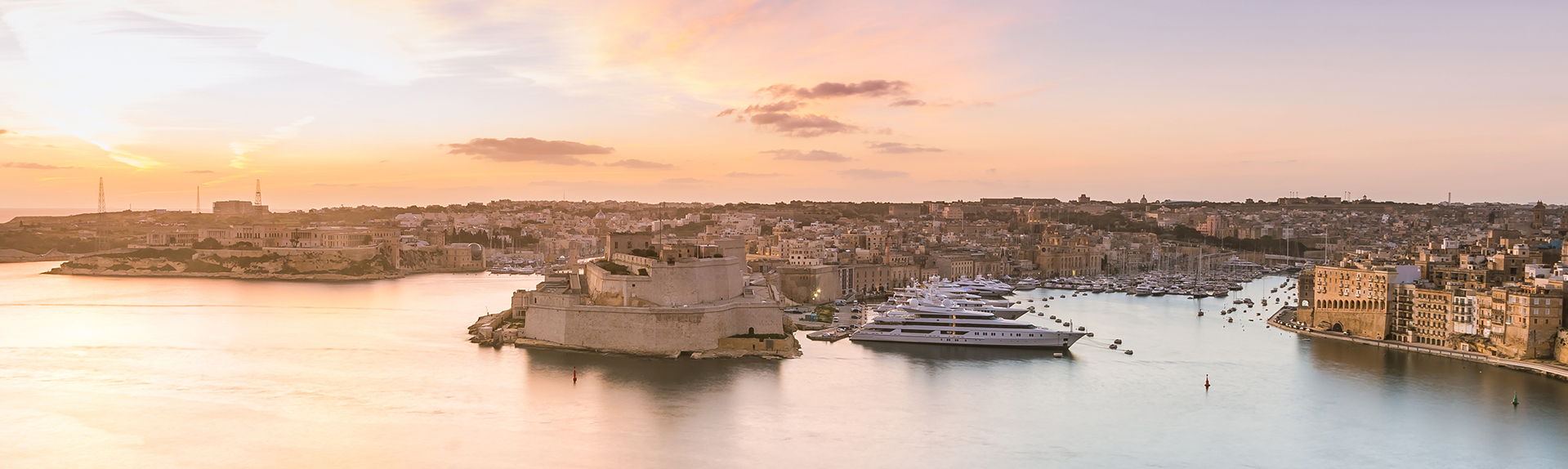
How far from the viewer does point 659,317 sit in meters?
13.5

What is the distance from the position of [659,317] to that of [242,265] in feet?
72.0

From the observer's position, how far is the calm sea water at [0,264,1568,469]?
28.2 ft

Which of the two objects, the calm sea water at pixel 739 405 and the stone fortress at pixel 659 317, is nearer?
the calm sea water at pixel 739 405

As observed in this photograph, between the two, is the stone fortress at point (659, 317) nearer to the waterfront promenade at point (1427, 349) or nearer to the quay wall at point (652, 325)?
the quay wall at point (652, 325)

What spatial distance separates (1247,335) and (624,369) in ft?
35.8

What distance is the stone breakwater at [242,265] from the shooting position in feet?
95.8

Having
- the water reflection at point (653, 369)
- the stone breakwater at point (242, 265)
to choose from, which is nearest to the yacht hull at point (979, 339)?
the water reflection at point (653, 369)

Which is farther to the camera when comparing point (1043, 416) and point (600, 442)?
point (1043, 416)

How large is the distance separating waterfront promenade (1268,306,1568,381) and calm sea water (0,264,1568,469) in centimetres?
28

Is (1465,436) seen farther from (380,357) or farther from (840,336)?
(380,357)

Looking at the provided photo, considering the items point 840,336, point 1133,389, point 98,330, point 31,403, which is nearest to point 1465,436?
point 1133,389

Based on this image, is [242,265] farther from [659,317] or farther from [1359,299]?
[1359,299]

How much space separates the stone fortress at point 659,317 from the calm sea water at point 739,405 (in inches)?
16.9

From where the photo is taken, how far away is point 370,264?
99.5ft
